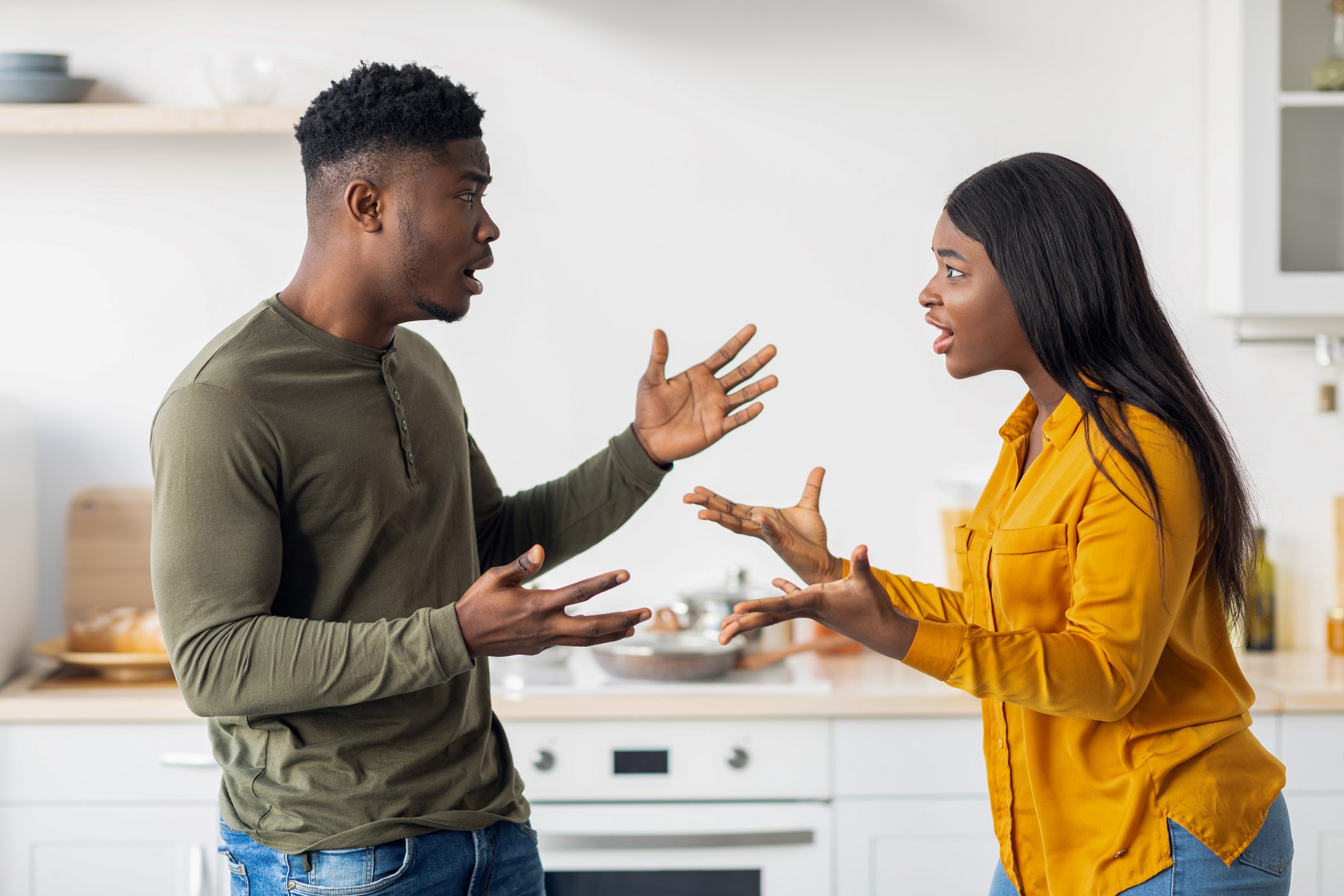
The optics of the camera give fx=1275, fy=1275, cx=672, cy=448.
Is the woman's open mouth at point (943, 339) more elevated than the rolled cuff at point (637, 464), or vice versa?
the woman's open mouth at point (943, 339)

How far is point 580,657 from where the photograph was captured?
2559 millimetres

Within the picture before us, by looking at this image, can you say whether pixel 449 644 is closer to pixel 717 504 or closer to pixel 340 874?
pixel 340 874

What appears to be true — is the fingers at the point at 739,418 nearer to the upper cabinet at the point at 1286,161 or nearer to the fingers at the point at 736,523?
the fingers at the point at 736,523

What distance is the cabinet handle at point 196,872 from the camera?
2.20m

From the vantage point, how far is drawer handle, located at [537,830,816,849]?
221cm

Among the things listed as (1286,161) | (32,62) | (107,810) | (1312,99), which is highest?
(32,62)

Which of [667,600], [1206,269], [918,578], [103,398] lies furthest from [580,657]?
[1206,269]

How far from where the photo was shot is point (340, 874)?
1.30 m

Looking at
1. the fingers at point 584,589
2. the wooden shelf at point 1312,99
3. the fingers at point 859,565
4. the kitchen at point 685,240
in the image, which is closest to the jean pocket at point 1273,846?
the fingers at point 859,565

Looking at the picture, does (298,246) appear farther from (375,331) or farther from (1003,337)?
(1003,337)

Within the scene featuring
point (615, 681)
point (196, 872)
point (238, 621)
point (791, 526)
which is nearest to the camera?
point (238, 621)

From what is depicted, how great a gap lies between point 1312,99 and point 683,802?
5.76 ft

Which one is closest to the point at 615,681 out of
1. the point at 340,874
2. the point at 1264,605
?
the point at 340,874

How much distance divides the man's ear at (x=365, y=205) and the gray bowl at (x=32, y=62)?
57.7 inches
